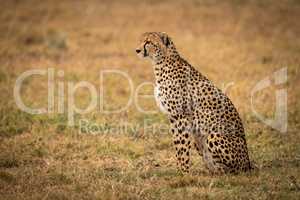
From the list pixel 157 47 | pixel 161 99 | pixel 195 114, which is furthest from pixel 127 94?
pixel 195 114

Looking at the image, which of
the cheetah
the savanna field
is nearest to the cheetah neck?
the cheetah

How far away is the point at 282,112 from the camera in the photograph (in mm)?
10844

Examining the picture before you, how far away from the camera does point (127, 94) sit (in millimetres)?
12328

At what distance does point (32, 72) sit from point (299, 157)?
264 inches

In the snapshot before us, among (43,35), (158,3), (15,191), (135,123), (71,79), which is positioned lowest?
(15,191)

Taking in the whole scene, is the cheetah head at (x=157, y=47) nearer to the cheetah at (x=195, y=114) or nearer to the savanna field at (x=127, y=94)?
the cheetah at (x=195, y=114)

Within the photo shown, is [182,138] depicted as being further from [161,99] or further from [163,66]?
[163,66]

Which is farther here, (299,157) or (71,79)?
(71,79)

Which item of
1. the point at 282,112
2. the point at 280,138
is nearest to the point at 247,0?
the point at 282,112

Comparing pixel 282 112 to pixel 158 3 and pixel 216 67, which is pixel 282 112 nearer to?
pixel 216 67

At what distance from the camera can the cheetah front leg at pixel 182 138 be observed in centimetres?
777

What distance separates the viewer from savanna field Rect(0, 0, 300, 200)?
735cm

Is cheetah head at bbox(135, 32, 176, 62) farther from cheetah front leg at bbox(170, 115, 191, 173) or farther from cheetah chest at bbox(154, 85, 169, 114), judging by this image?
cheetah front leg at bbox(170, 115, 191, 173)

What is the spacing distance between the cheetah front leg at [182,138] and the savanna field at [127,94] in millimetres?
155
